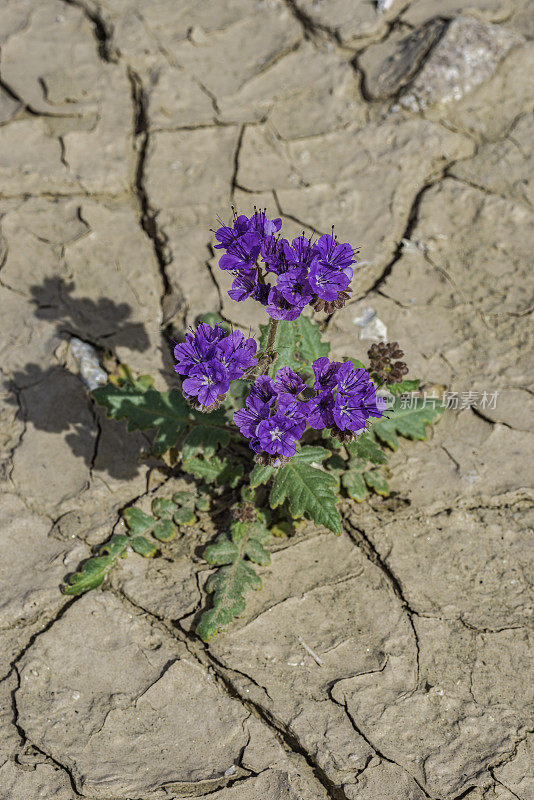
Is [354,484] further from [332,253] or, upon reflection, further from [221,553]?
[332,253]

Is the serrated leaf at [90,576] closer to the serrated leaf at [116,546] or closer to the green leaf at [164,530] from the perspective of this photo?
the serrated leaf at [116,546]

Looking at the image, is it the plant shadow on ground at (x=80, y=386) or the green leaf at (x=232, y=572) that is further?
the plant shadow on ground at (x=80, y=386)

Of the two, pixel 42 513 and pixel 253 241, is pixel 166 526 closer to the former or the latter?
pixel 42 513

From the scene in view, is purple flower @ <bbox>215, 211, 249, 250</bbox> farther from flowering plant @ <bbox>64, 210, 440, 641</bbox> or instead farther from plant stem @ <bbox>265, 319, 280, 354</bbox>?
plant stem @ <bbox>265, 319, 280, 354</bbox>

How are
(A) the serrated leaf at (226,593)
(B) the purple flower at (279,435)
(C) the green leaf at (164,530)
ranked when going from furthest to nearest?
(C) the green leaf at (164,530)
(A) the serrated leaf at (226,593)
(B) the purple flower at (279,435)

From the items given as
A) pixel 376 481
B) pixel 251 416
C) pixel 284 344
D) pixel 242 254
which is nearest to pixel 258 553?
pixel 376 481

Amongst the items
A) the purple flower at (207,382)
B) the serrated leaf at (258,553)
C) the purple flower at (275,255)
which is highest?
the purple flower at (275,255)

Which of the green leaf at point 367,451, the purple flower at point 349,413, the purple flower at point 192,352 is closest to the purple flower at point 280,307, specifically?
the purple flower at point 192,352

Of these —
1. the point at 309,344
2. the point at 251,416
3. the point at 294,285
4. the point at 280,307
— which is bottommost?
the point at 309,344
